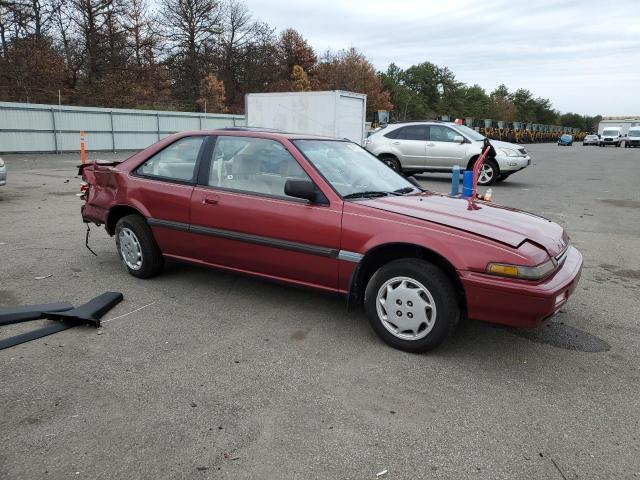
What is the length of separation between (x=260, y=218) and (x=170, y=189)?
3.66 feet

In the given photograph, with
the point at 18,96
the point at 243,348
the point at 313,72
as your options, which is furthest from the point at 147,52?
the point at 243,348

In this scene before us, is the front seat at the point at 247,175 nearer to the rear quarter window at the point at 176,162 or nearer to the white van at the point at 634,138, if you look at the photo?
the rear quarter window at the point at 176,162

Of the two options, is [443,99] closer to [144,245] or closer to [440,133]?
[440,133]

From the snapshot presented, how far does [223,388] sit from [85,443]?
0.80 metres

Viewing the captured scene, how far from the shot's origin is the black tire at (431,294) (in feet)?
11.0

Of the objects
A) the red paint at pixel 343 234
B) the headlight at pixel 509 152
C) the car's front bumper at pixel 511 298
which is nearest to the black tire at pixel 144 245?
the red paint at pixel 343 234

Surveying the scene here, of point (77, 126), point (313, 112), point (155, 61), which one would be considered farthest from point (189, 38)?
point (313, 112)

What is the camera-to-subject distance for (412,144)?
46.4 feet

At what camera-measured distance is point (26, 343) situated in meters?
3.60

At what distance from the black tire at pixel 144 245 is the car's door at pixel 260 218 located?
62 cm

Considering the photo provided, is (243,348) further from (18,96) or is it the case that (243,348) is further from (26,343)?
(18,96)

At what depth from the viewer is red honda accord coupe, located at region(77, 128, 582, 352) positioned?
329cm

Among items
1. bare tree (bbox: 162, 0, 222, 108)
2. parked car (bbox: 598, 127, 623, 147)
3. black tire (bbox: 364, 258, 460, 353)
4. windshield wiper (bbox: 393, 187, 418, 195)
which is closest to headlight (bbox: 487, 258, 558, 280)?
black tire (bbox: 364, 258, 460, 353)

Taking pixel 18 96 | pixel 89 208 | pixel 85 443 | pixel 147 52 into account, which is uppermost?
pixel 147 52
